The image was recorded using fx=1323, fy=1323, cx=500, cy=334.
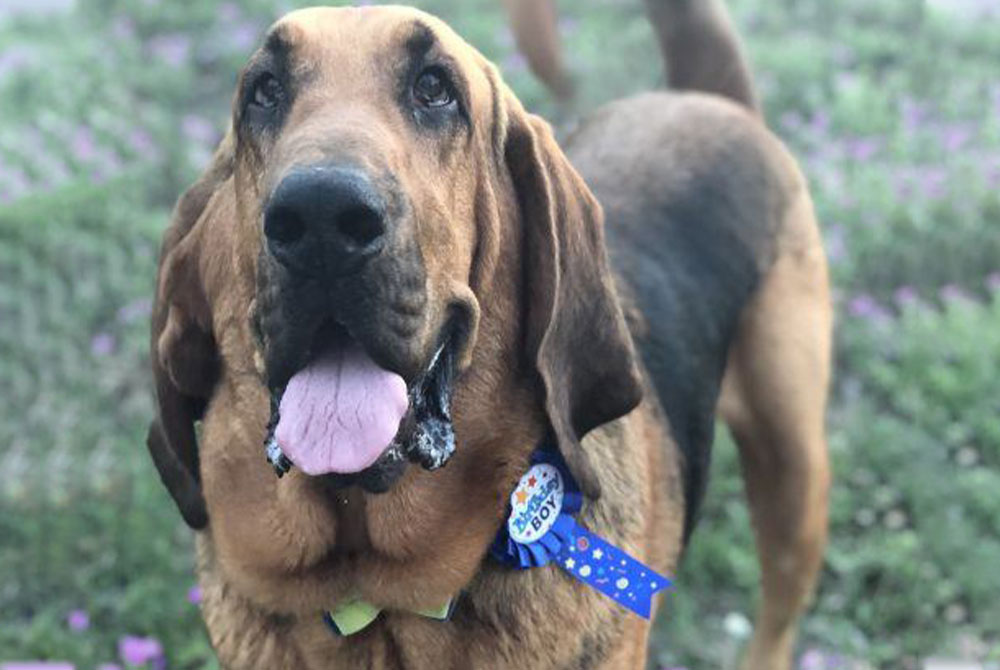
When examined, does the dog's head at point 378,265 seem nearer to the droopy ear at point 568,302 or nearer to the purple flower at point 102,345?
the droopy ear at point 568,302

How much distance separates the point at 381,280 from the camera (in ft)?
7.70

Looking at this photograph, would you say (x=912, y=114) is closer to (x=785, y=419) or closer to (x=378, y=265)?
(x=785, y=419)

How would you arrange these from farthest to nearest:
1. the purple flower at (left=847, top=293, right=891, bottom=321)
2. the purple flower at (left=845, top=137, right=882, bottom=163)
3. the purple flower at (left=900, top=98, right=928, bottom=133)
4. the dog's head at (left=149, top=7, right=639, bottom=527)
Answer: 1. the purple flower at (left=900, top=98, right=928, bottom=133)
2. the purple flower at (left=845, top=137, right=882, bottom=163)
3. the purple flower at (left=847, top=293, right=891, bottom=321)
4. the dog's head at (left=149, top=7, right=639, bottom=527)

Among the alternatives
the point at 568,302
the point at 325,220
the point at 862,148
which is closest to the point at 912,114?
the point at 862,148

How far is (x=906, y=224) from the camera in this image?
6.66 meters

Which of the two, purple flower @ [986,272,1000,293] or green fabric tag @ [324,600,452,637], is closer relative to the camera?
green fabric tag @ [324,600,452,637]

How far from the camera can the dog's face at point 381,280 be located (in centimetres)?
236

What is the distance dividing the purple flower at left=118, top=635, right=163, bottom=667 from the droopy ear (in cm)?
161

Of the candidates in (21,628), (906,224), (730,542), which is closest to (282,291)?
(21,628)

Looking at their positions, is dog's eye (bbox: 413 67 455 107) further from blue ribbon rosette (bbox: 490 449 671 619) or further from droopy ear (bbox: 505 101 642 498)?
blue ribbon rosette (bbox: 490 449 671 619)

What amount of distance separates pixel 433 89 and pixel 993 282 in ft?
14.5

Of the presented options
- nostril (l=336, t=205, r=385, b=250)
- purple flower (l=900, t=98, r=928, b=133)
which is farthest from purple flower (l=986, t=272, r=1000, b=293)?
nostril (l=336, t=205, r=385, b=250)

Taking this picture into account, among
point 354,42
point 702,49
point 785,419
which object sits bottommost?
point 785,419

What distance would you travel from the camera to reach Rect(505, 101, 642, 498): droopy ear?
9.30 ft
